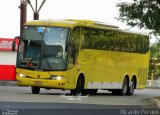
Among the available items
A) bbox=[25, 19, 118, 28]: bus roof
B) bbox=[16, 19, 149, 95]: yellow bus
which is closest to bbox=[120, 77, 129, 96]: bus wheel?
bbox=[16, 19, 149, 95]: yellow bus

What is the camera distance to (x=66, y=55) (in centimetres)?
2897

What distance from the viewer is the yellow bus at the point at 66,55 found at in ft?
95.1

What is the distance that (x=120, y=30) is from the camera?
1332 inches

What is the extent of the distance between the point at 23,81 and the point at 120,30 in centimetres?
670

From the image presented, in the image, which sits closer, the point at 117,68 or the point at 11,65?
the point at 117,68

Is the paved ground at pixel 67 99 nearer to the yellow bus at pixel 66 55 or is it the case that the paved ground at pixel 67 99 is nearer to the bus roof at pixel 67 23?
the yellow bus at pixel 66 55

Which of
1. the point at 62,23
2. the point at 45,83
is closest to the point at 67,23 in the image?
the point at 62,23

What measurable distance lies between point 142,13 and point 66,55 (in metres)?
3.72

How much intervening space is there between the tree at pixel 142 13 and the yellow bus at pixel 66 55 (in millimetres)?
2150

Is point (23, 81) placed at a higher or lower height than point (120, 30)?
lower

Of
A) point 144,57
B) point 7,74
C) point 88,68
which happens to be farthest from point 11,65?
point 88,68

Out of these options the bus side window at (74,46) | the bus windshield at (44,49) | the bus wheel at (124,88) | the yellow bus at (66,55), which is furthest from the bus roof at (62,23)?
the bus wheel at (124,88)

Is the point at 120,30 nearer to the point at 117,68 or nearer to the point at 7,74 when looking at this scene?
the point at 117,68

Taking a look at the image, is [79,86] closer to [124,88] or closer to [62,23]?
[62,23]
